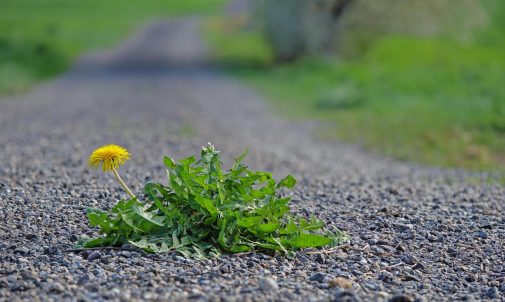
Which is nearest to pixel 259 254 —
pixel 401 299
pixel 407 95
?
pixel 401 299

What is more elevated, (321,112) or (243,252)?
(321,112)

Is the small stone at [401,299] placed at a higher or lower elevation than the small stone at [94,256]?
lower

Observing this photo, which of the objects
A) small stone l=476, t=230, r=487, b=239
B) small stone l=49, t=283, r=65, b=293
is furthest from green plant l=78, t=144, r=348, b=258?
small stone l=476, t=230, r=487, b=239

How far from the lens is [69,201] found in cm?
695

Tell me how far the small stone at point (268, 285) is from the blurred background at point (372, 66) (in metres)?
7.21

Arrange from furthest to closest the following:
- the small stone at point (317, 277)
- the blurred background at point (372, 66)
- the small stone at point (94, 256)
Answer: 1. the blurred background at point (372, 66)
2. the small stone at point (94, 256)
3. the small stone at point (317, 277)

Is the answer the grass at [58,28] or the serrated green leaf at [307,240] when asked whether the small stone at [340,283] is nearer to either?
the serrated green leaf at [307,240]

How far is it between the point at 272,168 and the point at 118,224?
500 centimetres

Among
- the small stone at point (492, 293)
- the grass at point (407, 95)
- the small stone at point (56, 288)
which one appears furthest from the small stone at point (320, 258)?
the grass at point (407, 95)

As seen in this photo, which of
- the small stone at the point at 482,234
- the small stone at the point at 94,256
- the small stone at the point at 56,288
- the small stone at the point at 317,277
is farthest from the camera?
the small stone at the point at 482,234

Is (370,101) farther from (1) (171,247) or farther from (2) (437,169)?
(1) (171,247)

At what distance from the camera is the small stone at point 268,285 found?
4953mm

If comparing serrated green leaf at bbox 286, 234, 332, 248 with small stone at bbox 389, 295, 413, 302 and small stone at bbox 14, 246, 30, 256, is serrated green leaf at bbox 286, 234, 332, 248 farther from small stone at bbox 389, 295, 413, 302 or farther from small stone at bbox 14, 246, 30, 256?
small stone at bbox 14, 246, 30, 256

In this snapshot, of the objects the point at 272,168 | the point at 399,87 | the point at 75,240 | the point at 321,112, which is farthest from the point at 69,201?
the point at 399,87
